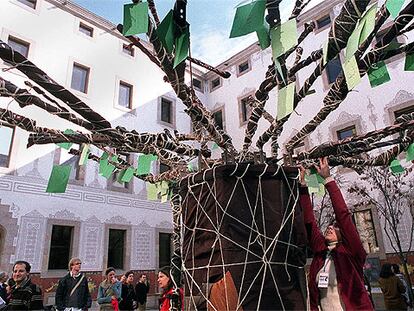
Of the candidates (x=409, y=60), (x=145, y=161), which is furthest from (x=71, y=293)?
(x=409, y=60)

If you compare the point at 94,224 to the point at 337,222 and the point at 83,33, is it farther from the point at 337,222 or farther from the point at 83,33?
the point at 337,222

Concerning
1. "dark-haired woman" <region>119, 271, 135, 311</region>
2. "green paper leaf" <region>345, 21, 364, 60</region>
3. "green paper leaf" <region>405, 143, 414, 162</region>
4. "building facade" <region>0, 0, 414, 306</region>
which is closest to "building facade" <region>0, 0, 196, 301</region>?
"building facade" <region>0, 0, 414, 306</region>

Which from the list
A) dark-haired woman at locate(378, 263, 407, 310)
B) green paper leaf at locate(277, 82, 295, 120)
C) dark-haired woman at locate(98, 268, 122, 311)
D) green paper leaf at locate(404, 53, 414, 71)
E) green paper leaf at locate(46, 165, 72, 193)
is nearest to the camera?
green paper leaf at locate(277, 82, 295, 120)

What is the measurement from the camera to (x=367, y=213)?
959 cm

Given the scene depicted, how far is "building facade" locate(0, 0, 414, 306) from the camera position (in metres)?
9.14

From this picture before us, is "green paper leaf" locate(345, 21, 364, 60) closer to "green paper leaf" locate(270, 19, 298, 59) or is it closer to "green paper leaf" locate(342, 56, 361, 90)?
"green paper leaf" locate(342, 56, 361, 90)

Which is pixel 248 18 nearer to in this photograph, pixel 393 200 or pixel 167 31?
pixel 167 31

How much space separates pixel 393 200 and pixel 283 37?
8561 millimetres

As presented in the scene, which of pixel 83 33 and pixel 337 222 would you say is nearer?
pixel 337 222

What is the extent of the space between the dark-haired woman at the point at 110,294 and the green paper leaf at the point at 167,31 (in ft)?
17.3

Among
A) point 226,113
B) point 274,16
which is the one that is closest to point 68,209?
point 226,113

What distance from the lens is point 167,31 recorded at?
→ 5.71 feet

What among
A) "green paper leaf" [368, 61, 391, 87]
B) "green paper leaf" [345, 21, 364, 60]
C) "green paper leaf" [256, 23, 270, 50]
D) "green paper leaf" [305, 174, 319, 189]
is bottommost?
"green paper leaf" [305, 174, 319, 189]

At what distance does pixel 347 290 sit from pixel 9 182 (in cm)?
948
